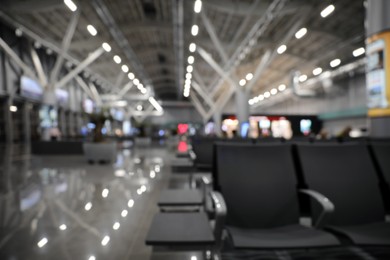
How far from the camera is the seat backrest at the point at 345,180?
2697 mm

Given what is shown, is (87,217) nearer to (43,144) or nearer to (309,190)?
(309,190)

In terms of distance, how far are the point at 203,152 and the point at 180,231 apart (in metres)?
4.44

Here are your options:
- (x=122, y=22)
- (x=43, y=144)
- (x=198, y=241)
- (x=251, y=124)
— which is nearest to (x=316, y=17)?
(x=251, y=124)

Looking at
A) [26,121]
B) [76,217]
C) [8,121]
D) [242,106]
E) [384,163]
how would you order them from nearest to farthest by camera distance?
1. [384,163]
2. [76,217]
3. [242,106]
4. [8,121]
5. [26,121]

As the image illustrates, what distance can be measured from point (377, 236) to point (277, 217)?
71 cm

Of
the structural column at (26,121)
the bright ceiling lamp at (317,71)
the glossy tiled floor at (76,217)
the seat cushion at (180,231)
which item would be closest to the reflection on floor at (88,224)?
the glossy tiled floor at (76,217)

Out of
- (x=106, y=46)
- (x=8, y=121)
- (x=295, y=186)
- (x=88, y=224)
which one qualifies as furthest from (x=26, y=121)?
(x=295, y=186)

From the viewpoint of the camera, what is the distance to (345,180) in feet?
9.05

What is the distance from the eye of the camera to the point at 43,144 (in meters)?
17.6

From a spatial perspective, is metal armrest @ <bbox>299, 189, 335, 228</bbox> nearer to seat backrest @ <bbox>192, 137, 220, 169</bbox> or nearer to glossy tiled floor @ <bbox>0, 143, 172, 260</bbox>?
glossy tiled floor @ <bbox>0, 143, 172, 260</bbox>

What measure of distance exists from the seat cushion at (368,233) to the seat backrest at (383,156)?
46cm

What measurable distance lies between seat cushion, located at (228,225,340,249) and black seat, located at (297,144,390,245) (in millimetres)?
294

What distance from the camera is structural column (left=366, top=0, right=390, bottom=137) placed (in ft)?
18.2

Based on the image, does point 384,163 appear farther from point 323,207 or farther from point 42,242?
point 42,242
